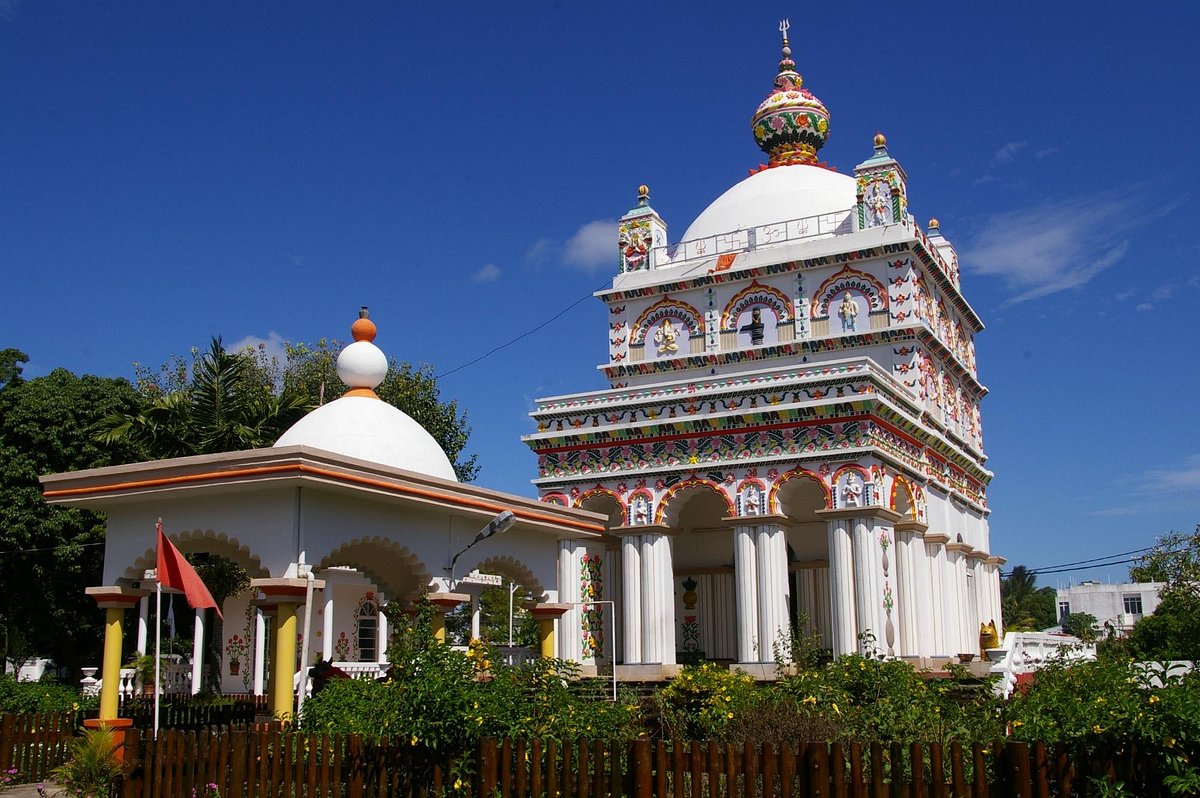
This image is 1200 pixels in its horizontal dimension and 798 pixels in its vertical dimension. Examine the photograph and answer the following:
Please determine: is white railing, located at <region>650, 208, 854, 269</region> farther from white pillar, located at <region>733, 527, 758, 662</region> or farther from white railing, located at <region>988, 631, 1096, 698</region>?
white railing, located at <region>988, 631, 1096, 698</region>

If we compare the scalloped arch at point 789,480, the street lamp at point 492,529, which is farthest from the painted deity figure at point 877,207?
the street lamp at point 492,529

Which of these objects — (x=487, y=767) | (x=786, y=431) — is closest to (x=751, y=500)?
(x=786, y=431)

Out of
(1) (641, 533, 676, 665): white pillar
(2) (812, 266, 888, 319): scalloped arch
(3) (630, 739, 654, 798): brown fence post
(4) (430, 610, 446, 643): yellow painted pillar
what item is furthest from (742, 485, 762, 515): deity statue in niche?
(3) (630, 739, 654, 798): brown fence post

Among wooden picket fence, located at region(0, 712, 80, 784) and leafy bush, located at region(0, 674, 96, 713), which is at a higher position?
leafy bush, located at region(0, 674, 96, 713)

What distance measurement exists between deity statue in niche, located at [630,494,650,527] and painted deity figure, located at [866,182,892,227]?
8.69 meters

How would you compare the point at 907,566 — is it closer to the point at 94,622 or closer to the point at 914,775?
the point at 914,775

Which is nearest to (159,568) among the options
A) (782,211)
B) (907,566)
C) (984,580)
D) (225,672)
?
(225,672)

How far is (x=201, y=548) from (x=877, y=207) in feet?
59.4

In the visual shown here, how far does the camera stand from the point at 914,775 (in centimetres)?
755

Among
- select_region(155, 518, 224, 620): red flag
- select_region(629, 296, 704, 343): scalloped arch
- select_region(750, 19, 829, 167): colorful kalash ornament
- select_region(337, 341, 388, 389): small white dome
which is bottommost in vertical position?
select_region(155, 518, 224, 620): red flag

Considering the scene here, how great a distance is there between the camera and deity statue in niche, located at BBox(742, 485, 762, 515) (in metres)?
22.4

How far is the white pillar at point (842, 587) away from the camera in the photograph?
69.6 ft

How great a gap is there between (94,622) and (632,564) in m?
13.5

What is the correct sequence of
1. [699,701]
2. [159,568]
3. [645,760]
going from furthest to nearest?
[699,701], [159,568], [645,760]
